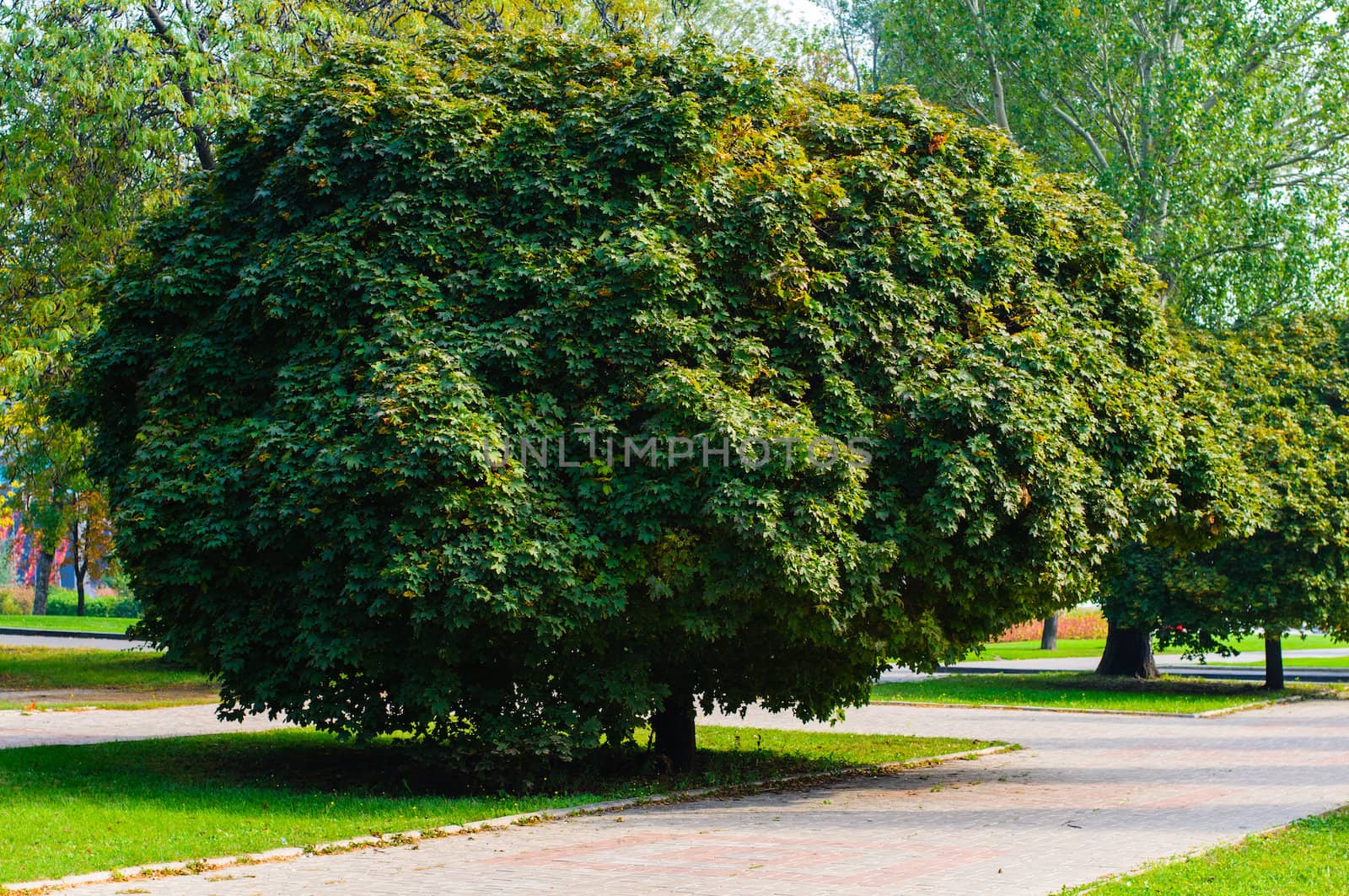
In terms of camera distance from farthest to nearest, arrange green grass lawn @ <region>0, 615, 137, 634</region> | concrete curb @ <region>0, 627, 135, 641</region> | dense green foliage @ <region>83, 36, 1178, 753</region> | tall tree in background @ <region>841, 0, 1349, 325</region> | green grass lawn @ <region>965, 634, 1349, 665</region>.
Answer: green grass lawn @ <region>0, 615, 137, 634</region>, green grass lawn @ <region>965, 634, 1349, 665</region>, concrete curb @ <region>0, 627, 135, 641</region>, tall tree in background @ <region>841, 0, 1349, 325</region>, dense green foliage @ <region>83, 36, 1178, 753</region>

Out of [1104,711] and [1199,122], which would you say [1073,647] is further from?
[1199,122]

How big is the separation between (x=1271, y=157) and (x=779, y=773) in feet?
57.0

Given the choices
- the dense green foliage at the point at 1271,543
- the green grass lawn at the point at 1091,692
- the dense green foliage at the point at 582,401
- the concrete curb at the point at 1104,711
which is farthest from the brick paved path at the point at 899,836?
the green grass lawn at the point at 1091,692

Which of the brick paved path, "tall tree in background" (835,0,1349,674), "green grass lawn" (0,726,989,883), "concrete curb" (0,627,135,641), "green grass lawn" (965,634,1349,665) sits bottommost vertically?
"green grass lawn" (965,634,1349,665)

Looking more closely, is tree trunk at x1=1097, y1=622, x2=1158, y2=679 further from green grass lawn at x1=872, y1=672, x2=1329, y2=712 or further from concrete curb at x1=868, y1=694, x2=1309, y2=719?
concrete curb at x1=868, y1=694, x2=1309, y2=719

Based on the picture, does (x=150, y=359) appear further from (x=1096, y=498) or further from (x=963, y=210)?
(x=1096, y=498)

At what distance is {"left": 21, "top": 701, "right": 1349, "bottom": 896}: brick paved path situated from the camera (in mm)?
8125

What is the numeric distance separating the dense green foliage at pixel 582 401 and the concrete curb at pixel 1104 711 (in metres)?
8.69

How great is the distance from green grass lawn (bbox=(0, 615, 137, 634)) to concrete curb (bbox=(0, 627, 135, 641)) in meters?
0.53

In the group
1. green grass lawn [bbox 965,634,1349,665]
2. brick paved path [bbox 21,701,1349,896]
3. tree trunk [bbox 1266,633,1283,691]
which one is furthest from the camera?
green grass lawn [bbox 965,634,1349,665]

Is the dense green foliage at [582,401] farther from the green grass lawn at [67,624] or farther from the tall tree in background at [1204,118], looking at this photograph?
the green grass lawn at [67,624]

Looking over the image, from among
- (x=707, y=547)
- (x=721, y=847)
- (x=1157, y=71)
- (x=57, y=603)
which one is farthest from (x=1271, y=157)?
(x=57, y=603)

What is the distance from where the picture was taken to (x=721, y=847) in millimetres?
9461

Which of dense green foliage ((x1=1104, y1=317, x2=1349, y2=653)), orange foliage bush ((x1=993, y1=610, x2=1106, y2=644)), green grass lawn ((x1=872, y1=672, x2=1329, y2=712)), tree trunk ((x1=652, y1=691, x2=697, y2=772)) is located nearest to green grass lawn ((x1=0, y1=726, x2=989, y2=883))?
tree trunk ((x1=652, y1=691, x2=697, y2=772))
